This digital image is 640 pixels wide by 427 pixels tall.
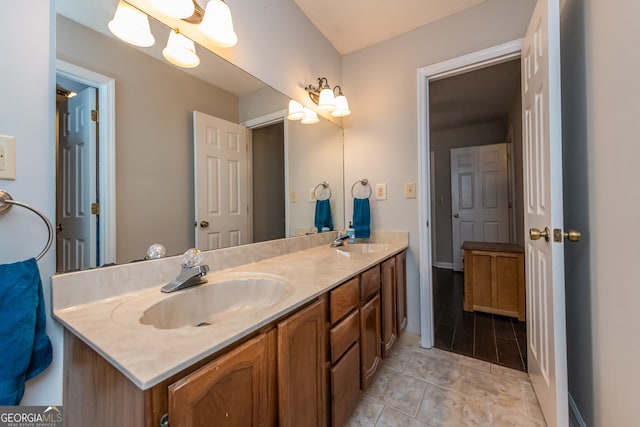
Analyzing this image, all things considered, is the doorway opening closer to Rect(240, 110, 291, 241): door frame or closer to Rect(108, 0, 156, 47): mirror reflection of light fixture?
Rect(240, 110, 291, 241): door frame

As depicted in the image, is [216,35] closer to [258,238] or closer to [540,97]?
[258,238]

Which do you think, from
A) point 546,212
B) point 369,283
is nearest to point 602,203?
point 546,212

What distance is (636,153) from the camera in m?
0.77

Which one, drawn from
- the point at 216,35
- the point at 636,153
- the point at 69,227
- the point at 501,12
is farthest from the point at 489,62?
the point at 69,227

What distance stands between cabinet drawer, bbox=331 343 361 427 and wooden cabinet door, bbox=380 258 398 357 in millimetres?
358

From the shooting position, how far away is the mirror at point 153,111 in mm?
885

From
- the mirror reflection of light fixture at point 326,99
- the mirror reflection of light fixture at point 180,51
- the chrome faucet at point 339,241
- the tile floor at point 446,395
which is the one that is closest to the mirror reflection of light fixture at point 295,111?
the mirror reflection of light fixture at point 326,99

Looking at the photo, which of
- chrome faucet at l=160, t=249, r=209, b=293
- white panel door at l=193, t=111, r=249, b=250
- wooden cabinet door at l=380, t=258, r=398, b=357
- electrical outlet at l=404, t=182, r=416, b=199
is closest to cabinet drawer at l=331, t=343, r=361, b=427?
wooden cabinet door at l=380, t=258, r=398, b=357

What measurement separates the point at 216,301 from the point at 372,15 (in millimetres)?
2048

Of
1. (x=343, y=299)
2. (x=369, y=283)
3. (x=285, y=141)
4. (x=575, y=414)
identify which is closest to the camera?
(x=343, y=299)

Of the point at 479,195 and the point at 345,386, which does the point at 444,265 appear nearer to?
the point at 479,195

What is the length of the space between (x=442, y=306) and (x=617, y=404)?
6.18ft

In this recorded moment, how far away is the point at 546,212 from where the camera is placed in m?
1.11

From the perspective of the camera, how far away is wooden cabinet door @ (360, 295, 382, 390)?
127 cm
